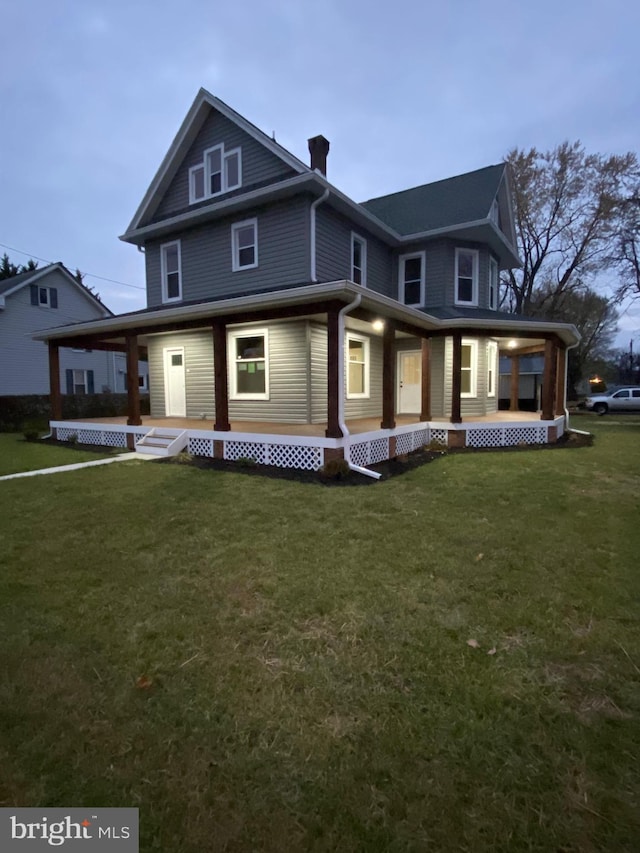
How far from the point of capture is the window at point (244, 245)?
10875mm

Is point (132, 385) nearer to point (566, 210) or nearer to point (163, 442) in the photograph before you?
point (163, 442)

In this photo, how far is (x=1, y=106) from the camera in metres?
31.5

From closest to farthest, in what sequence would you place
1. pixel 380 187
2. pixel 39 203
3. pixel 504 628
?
1. pixel 504 628
2. pixel 39 203
3. pixel 380 187

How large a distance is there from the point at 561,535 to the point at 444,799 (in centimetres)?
369

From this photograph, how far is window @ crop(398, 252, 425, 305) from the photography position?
1340 centimetres

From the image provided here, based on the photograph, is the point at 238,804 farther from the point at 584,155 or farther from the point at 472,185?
the point at 584,155

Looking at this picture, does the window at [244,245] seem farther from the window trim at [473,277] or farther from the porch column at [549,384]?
the porch column at [549,384]

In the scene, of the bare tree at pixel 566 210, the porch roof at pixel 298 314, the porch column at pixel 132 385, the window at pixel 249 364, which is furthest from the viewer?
the bare tree at pixel 566 210

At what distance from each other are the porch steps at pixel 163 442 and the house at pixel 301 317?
2.2 inches

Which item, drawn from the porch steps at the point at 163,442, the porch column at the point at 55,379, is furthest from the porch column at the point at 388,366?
the porch column at the point at 55,379

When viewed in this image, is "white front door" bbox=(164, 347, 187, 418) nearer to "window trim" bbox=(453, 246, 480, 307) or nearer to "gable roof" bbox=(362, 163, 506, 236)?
"gable roof" bbox=(362, 163, 506, 236)

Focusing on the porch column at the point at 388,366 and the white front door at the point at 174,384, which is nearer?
the porch column at the point at 388,366

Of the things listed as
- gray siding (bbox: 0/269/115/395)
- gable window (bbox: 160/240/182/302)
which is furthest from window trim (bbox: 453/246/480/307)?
gray siding (bbox: 0/269/115/395)

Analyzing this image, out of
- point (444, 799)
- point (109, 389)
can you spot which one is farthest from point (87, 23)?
point (444, 799)
